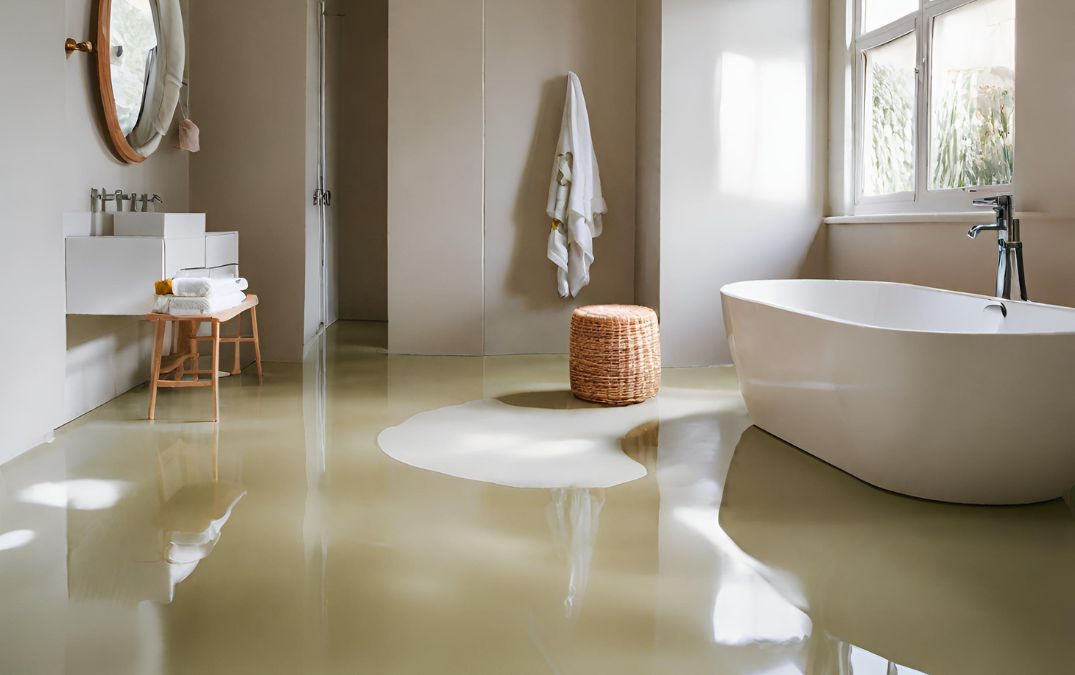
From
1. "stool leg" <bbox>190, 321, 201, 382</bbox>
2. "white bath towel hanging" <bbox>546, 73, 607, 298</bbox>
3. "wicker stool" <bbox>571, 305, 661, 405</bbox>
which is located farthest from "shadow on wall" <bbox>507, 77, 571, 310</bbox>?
"stool leg" <bbox>190, 321, 201, 382</bbox>

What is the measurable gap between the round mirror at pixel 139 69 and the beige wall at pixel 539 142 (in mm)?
1893

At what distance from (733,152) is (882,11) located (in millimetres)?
1064

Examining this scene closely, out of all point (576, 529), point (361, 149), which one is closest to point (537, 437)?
point (576, 529)

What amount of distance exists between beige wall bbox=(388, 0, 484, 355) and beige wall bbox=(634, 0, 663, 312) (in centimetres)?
102

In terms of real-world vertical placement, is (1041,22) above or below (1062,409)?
above

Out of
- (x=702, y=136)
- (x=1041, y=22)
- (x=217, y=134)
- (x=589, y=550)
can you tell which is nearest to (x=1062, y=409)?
(x=589, y=550)

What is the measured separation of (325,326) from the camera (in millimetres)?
7160

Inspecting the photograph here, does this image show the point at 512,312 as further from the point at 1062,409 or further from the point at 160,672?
the point at 160,672

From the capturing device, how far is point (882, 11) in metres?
4.85

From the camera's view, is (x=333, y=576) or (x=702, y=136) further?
(x=702, y=136)

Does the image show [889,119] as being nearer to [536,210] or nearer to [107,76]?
[536,210]

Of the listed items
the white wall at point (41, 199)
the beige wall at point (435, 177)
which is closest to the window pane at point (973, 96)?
the beige wall at point (435, 177)

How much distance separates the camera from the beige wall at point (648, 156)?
17.2 ft

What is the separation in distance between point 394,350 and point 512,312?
0.81 meters
